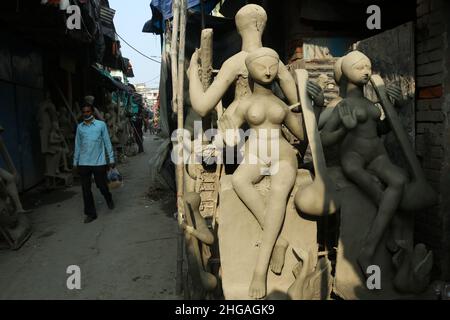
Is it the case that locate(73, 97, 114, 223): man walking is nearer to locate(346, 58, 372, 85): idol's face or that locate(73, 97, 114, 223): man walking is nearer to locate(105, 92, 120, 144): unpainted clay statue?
locate(346, 58, 372, 85): idol's face

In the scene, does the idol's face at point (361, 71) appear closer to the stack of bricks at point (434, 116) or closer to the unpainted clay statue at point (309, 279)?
the stack of bricks at point (434, 116)

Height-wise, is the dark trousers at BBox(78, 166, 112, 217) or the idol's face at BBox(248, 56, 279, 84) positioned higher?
the idol's face at BBox(248, 56, 279, 84)

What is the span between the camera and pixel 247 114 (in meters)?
2.98

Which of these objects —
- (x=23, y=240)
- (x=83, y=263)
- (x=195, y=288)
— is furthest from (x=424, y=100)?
(x=23, y=240)

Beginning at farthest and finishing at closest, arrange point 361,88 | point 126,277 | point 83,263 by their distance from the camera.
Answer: point 83,263, point 126,277, point 361,88

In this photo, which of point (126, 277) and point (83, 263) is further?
point (83, 263)

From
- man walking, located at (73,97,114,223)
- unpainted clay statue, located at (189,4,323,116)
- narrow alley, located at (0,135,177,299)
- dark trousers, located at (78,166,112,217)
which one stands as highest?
unpainted clay statue, located at (189,4,323,116)

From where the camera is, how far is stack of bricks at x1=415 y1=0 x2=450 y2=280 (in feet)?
11.5

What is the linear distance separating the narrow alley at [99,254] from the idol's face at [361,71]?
256cm

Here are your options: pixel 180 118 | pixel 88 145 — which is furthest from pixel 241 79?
pixel 88 145

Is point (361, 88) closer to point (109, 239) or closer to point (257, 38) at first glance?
point (257, 38)

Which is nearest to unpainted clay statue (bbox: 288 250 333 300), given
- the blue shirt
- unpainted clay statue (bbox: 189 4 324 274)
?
unpainted clay statue (bbox: 189 4 324 274)

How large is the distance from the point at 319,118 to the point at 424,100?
1.30m

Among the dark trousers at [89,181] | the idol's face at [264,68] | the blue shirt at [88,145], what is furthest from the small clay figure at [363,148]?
the dark trousers at [89,181]
